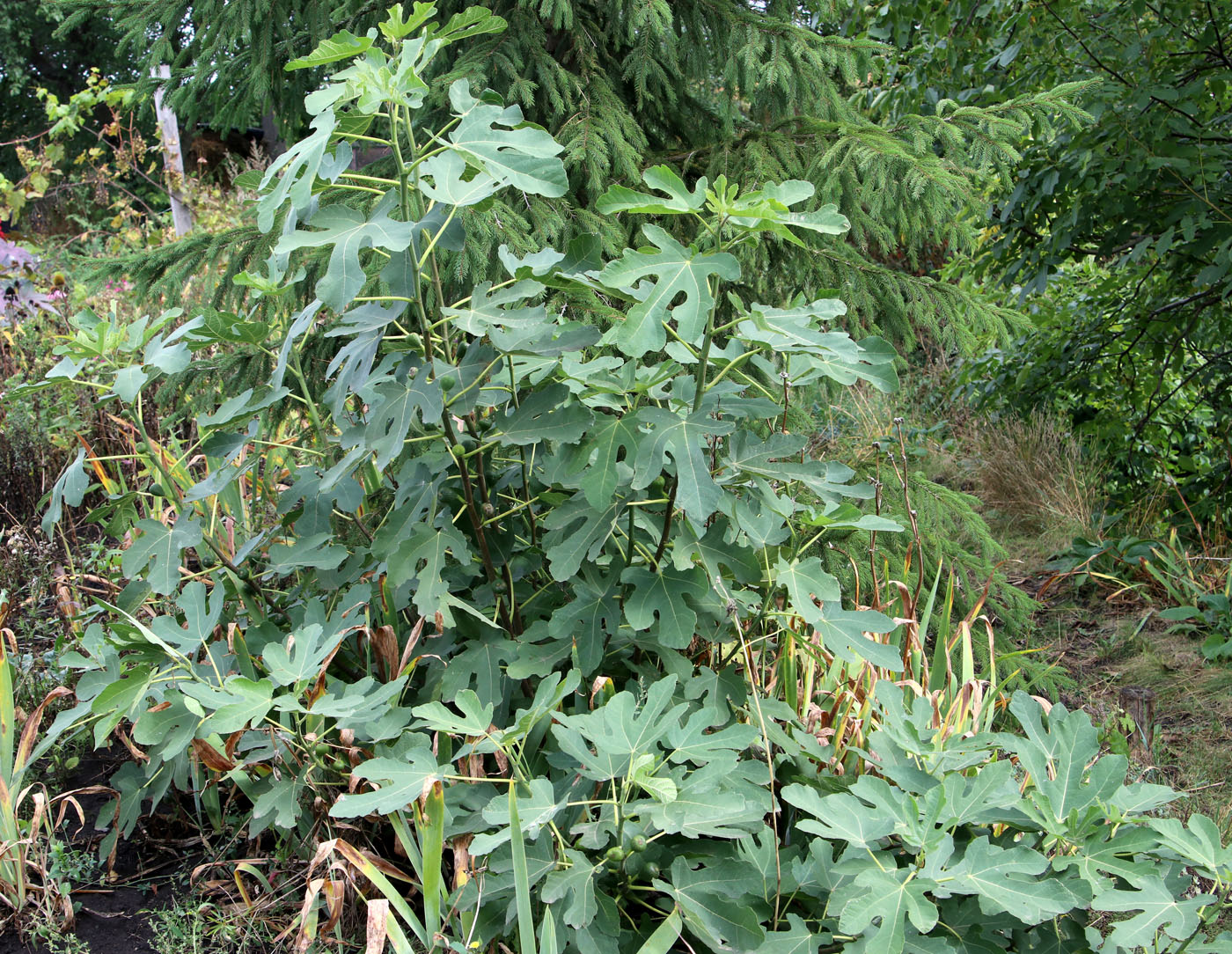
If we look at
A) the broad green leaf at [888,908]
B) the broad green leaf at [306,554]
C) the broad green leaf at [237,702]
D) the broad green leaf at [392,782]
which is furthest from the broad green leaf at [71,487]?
the broad green leaf at [888,908]

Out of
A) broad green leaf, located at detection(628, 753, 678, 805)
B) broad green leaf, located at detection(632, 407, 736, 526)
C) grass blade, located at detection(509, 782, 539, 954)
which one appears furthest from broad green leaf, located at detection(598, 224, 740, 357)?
grass blade, located at detection(509, 782, 539, 954)

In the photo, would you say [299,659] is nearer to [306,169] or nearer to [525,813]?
[525,813]

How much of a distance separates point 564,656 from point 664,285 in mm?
786

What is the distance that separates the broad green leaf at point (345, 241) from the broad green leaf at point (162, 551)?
0.75 metres

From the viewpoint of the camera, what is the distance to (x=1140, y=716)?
2.93 metres

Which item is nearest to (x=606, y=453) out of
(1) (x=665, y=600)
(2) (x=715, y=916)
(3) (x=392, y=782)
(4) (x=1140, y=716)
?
(1) (x=665, y=600)

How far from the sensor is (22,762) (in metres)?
1.99

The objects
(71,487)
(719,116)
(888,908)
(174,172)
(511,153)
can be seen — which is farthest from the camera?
(174,172)

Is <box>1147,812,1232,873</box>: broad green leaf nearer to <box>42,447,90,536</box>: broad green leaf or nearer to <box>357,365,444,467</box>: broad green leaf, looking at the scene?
<box>357,365,444,467</box>: broad green leaf

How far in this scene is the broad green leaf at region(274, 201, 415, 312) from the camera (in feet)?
4.74

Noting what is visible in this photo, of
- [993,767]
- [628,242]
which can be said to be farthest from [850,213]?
[993,767]

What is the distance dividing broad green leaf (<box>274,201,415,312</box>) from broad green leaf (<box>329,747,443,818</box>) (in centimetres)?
78

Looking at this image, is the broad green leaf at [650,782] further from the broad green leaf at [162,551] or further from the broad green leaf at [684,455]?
the broad green leaf at [162,551]

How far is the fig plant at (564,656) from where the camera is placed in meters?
1.44
